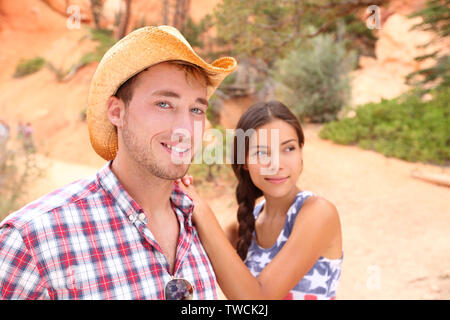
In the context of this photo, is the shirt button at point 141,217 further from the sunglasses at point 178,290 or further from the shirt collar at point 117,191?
the sunglasses at point 178,290

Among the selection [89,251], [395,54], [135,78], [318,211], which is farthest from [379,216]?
[395,54]

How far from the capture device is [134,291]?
4.44 ft

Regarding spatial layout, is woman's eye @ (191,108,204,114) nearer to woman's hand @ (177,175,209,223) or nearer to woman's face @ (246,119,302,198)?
woman's hand @ (177,175,209,223)

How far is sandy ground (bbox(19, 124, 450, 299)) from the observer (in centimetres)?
459

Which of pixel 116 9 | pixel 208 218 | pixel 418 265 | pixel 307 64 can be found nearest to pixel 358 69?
pixel 307 64

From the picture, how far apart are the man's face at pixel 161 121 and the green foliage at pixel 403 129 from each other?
828cm

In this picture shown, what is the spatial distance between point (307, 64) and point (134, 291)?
37.4 ft

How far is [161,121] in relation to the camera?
4.94 feet

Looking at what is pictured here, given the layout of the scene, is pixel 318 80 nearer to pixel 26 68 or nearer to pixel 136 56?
pixel 136 56

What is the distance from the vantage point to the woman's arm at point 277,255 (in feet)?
5.67

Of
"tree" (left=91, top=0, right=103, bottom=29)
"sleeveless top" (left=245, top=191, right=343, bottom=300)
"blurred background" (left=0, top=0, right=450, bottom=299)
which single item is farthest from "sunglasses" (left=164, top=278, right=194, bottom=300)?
"tree" (left=91, top=0, right=103, bottom=29)

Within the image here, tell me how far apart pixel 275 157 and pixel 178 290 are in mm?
922

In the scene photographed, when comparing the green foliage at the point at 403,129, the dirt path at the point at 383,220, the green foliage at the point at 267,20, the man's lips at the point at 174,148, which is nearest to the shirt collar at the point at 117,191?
the man's lips at the point at 174,148

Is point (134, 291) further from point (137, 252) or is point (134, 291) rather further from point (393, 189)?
point (393, 189)
